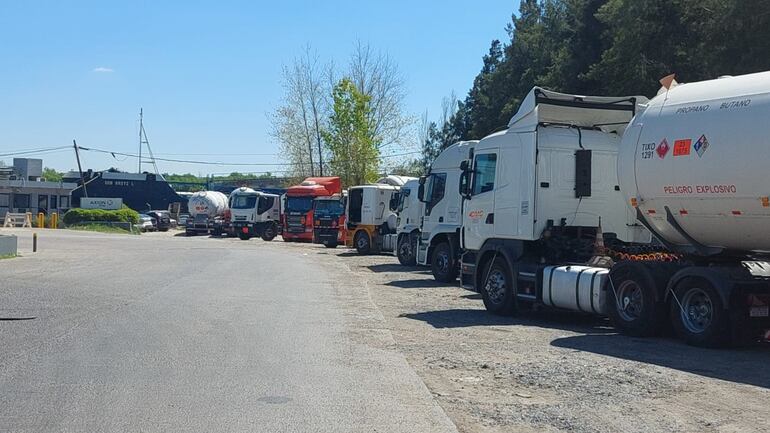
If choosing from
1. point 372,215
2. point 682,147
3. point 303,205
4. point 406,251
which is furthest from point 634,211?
point 303,205

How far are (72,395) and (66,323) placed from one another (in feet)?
17.5

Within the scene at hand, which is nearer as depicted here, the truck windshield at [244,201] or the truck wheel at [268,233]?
the truck windshield at [244,201]

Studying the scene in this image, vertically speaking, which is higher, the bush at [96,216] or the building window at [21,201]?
the building window at [21,201]

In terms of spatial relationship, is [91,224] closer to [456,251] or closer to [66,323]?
[456,251]

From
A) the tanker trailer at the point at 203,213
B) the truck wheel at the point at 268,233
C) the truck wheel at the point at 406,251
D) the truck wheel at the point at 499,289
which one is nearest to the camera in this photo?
the truck wheel at the point at 499,289

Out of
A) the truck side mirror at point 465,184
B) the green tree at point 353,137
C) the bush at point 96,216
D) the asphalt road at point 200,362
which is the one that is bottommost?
the asphalt road at point 200,362

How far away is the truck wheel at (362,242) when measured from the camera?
37.0m

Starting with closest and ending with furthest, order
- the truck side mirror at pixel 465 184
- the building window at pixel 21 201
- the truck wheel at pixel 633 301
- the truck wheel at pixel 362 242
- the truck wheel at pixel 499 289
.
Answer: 1. the truck wheel at pixel 633 301
2. the truck wheel at pixel 499 289
3. the truck side mirror at pixel 465 184
4. the truck wheel at pixel 362 242
5. the building window at pixel 21 201

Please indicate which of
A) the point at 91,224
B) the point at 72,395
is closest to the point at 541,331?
the point at 72,395

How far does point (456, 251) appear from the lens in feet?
77.7

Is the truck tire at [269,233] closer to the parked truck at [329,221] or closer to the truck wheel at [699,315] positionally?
the parked truck at [329,221]

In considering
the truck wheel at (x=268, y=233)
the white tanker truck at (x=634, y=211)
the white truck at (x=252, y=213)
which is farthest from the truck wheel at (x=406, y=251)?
the truck wheel at (x=268, y=233)

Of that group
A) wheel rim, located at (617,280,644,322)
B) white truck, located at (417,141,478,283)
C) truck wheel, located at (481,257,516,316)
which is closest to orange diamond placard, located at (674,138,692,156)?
wheel rim, located at (617,280,644,322)

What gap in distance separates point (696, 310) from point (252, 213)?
44608mm
